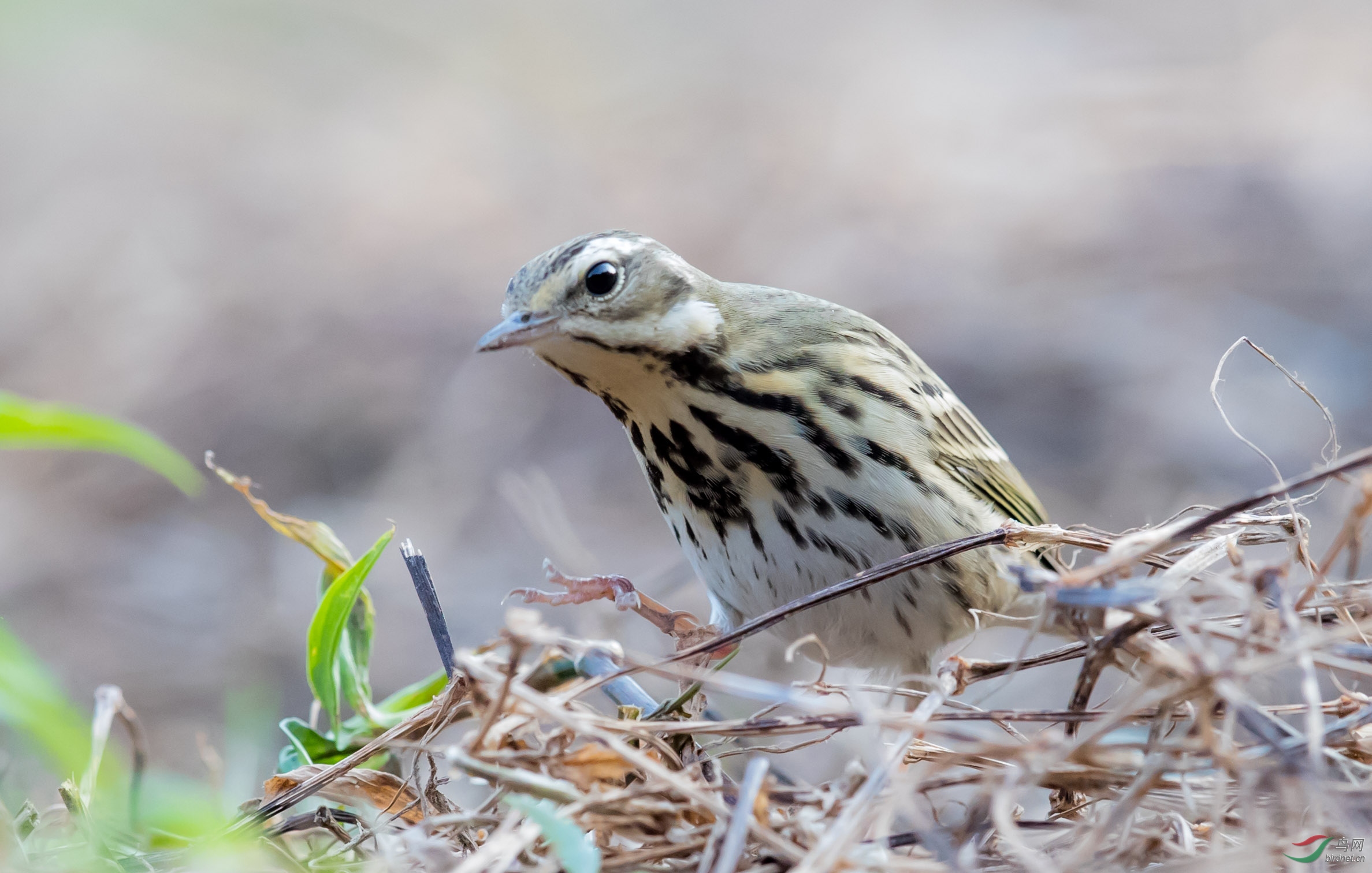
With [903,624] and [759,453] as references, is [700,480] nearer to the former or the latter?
[759,453]

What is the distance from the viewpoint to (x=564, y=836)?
1604 millimetres

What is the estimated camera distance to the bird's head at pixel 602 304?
297cm

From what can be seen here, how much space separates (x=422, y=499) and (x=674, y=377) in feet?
14.2

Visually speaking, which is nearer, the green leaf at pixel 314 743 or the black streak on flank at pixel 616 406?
the green leaf at pixel 314 743

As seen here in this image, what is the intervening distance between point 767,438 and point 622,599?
0.57 meters

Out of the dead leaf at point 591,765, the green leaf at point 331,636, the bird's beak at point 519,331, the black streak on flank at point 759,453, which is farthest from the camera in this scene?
the black streak on flank at point 759,453

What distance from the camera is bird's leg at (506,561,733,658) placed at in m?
3.13

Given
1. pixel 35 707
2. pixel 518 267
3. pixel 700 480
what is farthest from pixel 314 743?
pixel 518 267

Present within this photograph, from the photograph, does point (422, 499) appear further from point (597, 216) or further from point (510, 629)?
point (510, 629)

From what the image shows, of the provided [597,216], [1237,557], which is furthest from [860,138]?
[1237,557]

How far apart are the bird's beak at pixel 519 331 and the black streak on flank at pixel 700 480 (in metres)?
0.42

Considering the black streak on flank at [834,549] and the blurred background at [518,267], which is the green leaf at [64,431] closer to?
the blurred background at [518,267]

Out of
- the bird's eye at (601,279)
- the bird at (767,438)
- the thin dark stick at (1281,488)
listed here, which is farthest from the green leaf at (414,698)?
the thin dark stick at (1281,488)

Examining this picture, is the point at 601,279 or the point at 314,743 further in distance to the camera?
the point at 601,279
